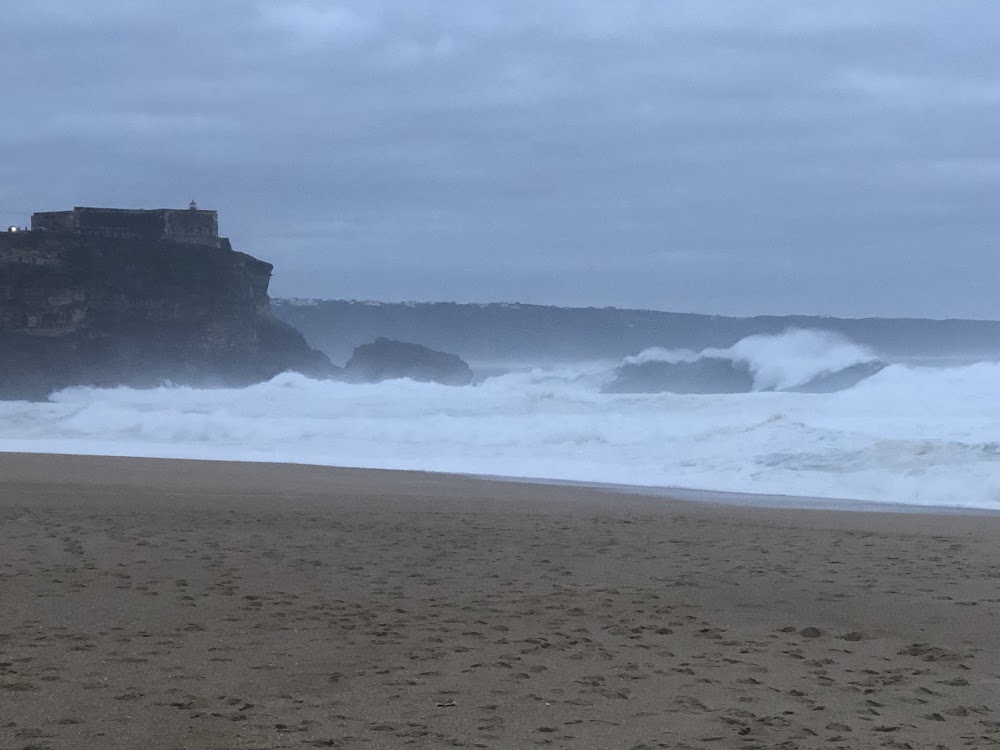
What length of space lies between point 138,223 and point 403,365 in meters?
15.4

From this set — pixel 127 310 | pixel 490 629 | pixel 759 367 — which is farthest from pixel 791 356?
pixel 490 629

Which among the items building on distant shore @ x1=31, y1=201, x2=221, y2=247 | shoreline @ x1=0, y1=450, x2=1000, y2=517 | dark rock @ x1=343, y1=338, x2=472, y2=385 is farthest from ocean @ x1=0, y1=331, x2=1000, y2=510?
dark rock @ x1=343, y1=338, x2=472, y2=385

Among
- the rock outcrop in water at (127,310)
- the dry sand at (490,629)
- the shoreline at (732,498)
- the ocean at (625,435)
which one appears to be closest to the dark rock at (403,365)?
the rock outcrop in water at (127,310)

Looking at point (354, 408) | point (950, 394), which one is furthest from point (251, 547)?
point (354, 408)

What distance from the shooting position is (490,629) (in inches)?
232

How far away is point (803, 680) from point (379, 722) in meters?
1.88

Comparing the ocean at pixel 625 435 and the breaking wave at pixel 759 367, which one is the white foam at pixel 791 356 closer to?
the breaking wave at pixel 759 367

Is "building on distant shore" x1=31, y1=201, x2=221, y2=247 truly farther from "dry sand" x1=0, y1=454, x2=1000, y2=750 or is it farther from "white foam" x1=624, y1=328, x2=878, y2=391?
"dry sand" x1=0, y1=454, x2=1000, y2=750

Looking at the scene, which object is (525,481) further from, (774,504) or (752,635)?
(752,635)

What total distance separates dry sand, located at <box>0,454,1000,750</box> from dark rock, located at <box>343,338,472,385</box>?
5220 cm

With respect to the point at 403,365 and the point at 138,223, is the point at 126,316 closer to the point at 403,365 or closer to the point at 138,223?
the point at 138,223

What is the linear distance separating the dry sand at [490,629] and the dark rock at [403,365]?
5220 centimetres

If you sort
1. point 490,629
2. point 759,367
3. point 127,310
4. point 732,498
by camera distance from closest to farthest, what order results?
point 490,629 → point 732,498 → point 759,367 → point 127,310

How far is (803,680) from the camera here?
4.99m
